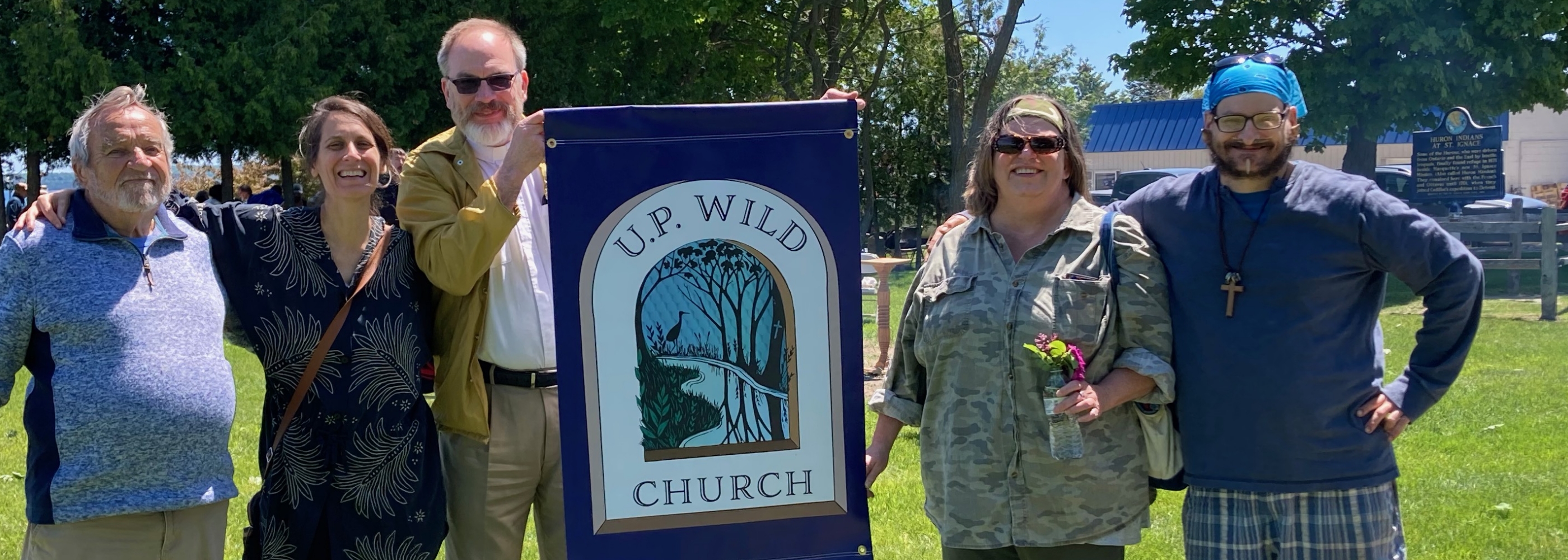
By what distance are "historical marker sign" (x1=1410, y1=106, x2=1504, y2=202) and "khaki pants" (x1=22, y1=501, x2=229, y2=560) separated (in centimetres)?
1766

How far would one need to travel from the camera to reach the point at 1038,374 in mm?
2904

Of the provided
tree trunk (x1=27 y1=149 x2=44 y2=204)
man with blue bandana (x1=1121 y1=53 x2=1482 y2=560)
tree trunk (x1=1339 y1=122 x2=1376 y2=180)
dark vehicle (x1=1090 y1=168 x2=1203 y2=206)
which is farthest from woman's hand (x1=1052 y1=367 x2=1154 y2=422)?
tree trunk (x1=27 y1=149 x2=44 y2=204)

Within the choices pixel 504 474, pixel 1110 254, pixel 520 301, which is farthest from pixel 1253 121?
pixel 504 474

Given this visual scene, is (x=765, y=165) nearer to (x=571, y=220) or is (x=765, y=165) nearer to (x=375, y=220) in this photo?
(x=571, y=220)

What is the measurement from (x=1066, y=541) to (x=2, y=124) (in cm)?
2811

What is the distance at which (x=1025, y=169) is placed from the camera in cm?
297

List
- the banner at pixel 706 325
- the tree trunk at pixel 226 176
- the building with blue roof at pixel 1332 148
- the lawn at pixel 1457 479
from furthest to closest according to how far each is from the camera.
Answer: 1. the building with blue roof at pixel 1332 148
2. the tree trunk at pixel 226 176
3. the lawn at pixel 1457 479
4. the banner at pixel 706 325

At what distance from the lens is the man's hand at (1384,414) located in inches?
111

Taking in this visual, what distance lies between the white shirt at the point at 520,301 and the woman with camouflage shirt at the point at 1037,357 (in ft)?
3.25

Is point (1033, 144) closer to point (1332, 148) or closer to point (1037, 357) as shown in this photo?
point (1037, 357)

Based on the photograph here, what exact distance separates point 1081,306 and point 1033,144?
0.42 meters

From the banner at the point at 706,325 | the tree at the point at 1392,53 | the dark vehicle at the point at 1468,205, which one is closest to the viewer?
the banner at the point at 706,325

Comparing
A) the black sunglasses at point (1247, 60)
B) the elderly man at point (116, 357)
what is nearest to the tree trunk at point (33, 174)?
the elderly man at point (116, 357)

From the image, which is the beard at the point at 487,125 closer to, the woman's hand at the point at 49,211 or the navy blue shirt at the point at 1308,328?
the woman's hand at the point at 49,211
